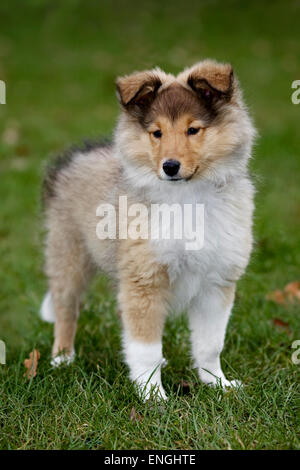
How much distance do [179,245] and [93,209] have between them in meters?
0.85

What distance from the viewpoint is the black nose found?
3.31m

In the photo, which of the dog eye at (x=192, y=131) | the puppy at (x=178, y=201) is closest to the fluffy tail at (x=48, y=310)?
the puppy at (x=178, y=201)

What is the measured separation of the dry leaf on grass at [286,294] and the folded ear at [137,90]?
88.6 inches

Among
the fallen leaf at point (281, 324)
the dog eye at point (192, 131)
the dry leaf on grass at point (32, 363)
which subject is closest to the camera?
the dog eye at point (192, 131)

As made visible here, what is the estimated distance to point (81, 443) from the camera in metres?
3.33

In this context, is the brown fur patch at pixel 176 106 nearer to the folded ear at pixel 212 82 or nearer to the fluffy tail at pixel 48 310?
the folded ear at pixel 212 82

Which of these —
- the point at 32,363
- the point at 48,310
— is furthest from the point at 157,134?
the point at 48,310

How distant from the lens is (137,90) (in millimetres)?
3566

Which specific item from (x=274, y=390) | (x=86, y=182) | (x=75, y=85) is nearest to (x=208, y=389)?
(x=274, y=390)

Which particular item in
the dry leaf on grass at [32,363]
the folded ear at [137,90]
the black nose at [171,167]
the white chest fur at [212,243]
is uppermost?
A: the folded ear at [137,90]

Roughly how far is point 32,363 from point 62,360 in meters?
0.23

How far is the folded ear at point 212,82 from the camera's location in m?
3.47

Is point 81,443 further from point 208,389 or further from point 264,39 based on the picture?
point 264,39
